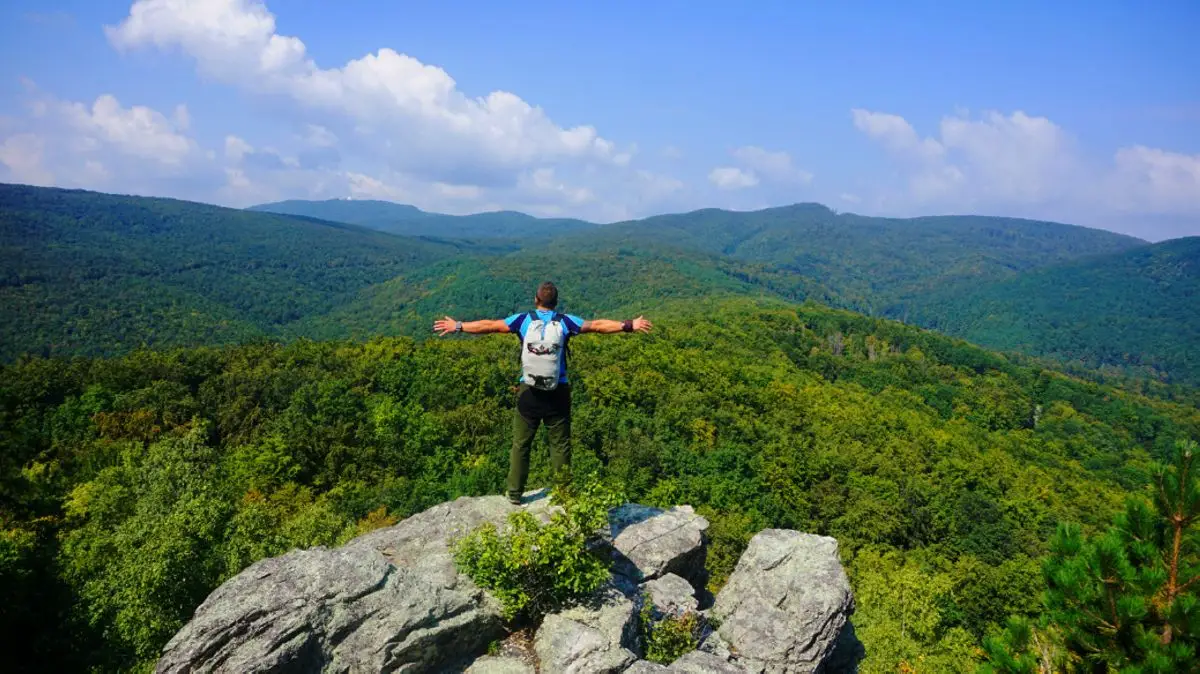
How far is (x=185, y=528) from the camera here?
1686 cm

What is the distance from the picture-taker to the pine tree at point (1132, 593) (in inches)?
298

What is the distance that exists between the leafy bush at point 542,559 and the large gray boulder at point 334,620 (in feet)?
1.18

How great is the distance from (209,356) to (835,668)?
51835 mm

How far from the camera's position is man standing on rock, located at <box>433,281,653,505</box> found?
932cm

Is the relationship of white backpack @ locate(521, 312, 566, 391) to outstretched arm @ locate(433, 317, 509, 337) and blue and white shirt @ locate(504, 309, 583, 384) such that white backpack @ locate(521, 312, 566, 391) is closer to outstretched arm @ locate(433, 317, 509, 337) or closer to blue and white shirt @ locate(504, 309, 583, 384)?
blue and white shirt @ locate(504, 309, 583, 384)

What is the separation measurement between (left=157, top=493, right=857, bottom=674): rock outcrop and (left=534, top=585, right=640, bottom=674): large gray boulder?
17 mm

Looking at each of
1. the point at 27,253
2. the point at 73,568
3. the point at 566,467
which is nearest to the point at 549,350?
the point at 566,467

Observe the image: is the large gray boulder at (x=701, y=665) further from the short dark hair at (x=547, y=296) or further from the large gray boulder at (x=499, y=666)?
the short dark hair at (x=547, y=296)

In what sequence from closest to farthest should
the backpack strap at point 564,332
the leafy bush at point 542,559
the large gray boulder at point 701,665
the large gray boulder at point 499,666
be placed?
the large gray boulder at point 499,666
the large gray boulder at point 701,665
the leafy bush at point 542,559
the backpack strap at point 564,332

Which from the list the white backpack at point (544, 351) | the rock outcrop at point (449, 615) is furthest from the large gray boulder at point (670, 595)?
the white backpack at point (544, 351)

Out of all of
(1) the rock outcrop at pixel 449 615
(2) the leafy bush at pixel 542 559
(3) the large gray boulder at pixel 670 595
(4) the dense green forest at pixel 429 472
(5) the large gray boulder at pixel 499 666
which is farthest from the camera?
(4) the dense green forest at pixel 429 472

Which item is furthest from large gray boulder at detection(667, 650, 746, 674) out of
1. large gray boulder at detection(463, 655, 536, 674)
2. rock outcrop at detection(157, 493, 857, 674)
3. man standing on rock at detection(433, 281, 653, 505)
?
man standing on rock at detection(433, 281, 653, 505)

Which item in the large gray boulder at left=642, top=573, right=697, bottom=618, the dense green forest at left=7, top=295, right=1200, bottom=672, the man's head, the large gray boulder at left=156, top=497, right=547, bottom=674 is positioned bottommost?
the dense green forest at left=7, top=295, right=1200, bottom=672

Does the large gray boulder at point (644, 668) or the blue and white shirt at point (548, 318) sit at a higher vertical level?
the blue and white shirt at point (548, 318)
